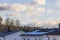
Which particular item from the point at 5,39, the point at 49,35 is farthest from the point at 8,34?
the point at 49,35

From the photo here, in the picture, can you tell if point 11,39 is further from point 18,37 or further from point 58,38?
point 58,38

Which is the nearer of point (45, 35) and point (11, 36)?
point (45, 35)

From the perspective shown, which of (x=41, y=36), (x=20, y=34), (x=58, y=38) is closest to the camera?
(x=58, y=38)

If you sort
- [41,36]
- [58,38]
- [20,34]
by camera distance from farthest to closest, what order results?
[20,34]
[41,36]
[58,38]

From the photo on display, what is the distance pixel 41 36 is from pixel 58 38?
17.3ft

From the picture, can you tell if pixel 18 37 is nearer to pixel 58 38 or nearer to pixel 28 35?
pixel 28 35

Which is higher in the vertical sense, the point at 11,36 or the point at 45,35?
the point at 45,35

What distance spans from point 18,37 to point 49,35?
9.64 meters

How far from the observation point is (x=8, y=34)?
55.2 metres

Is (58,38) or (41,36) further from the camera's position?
(41,36)

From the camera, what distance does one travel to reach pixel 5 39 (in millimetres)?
54844

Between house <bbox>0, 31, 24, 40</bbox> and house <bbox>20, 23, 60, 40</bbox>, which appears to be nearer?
house <bbox>20, 23, 60, 40</bbox>

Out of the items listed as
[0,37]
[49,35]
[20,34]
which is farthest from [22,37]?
[49,35]

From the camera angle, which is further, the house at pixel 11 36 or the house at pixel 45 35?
the house at pixel 11 36
